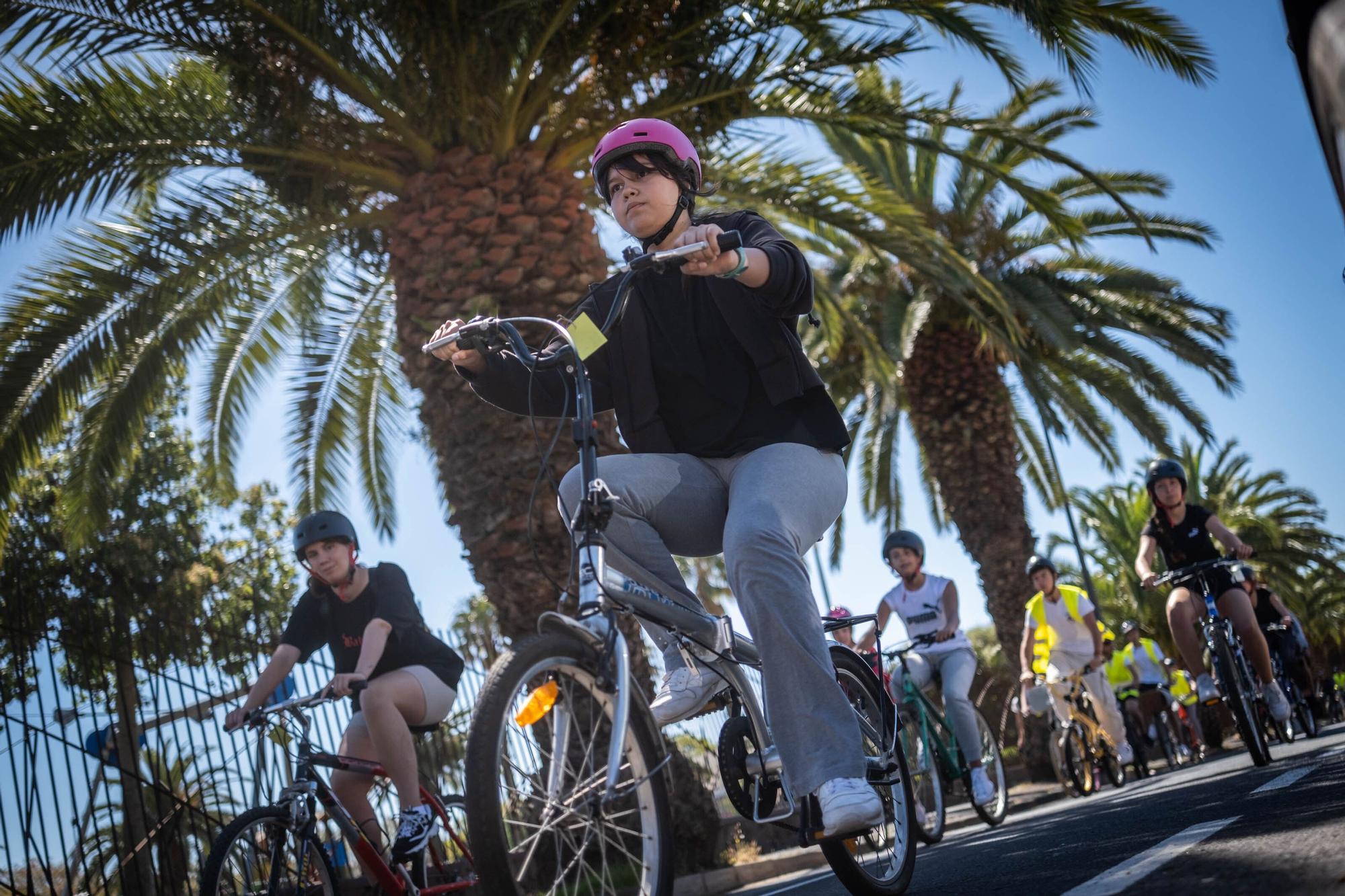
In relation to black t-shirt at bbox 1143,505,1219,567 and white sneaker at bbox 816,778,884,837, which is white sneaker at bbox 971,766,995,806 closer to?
black t-shirt at bbox 1143,505,1219,567

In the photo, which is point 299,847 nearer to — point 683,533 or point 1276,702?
point 683,533

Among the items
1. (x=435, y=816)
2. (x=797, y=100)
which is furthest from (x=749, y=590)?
(x=797, y=100)

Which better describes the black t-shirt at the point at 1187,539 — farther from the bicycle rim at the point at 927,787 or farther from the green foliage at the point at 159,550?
the green foliage at the point at 159,550

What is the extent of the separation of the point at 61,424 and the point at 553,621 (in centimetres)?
817

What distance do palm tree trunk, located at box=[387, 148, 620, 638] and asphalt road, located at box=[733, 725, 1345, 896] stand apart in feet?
9.63

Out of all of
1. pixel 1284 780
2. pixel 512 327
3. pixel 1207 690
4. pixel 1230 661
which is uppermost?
pixel 512 327

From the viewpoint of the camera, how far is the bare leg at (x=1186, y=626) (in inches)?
308

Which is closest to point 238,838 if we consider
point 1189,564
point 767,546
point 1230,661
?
point 767,546

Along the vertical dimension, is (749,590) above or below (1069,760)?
above

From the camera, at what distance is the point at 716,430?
3463mm

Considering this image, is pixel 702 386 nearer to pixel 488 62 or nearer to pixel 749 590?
pixel 749 590

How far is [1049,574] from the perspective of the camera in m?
11.1

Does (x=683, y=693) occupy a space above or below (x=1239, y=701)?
above

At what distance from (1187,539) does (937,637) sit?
1729 millimetres
